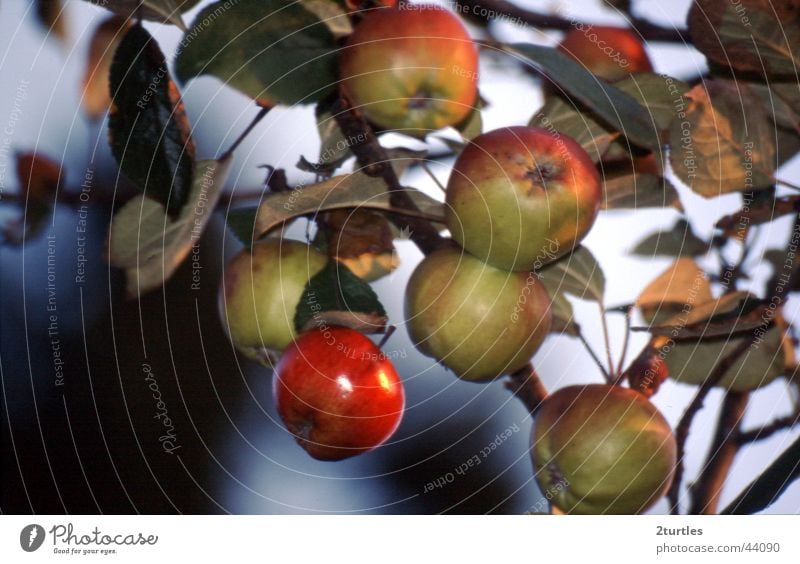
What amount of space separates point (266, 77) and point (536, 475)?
0.29 meters

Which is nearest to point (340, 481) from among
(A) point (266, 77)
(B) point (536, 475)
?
(B) point (536, 475)

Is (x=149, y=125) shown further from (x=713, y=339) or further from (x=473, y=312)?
(x=713, y=339)

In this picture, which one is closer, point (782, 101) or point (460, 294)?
point (460, 294)

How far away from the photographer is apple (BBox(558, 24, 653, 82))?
478 mm

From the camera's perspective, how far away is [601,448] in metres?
0.44

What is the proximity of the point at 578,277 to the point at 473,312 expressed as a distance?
0.13m

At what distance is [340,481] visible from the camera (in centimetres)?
53

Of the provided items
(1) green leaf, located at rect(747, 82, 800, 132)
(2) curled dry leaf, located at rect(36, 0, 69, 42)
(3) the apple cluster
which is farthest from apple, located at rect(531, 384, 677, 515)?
(2) curled dry leaf, located at rect(36, 0, 69, 42)

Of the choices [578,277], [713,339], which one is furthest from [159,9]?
[713,339]

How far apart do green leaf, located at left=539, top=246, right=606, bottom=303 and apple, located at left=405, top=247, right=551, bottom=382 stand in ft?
0.14

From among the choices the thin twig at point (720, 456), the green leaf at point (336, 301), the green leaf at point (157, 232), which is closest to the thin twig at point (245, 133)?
the green leaf at point (157, 232)

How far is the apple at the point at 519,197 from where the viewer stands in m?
0.39
